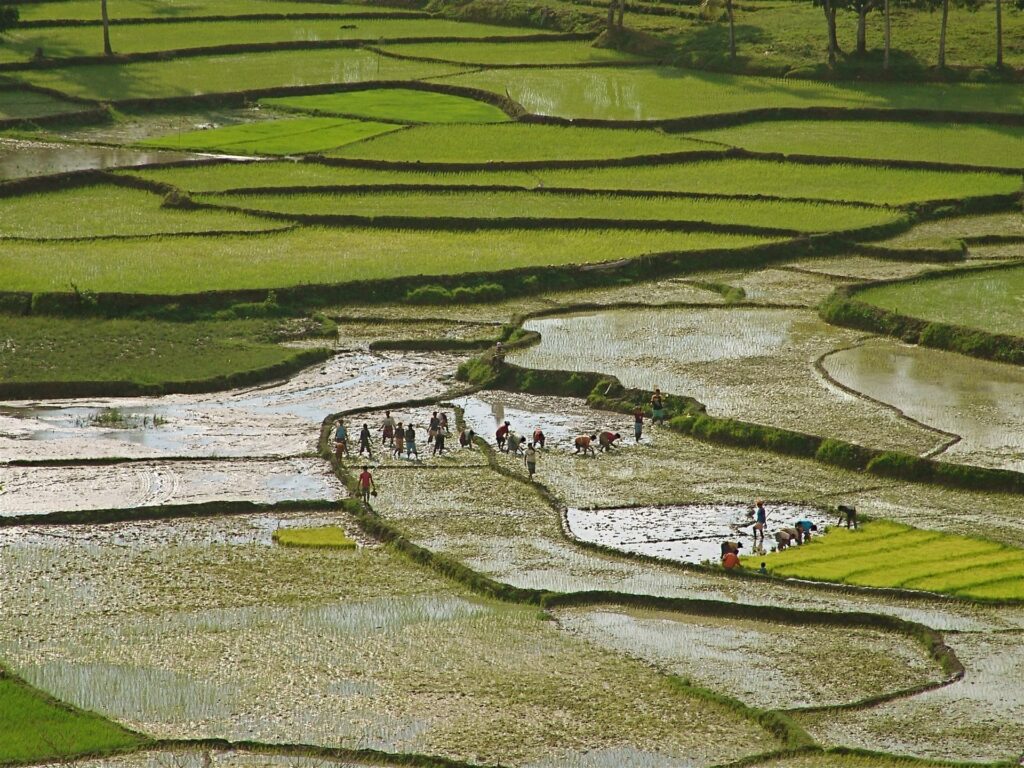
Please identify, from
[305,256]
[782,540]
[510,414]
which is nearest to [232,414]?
[510,414]

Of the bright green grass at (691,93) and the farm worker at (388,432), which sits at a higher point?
the bright green grass at (691,93)

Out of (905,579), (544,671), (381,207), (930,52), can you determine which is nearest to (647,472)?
(905,579)

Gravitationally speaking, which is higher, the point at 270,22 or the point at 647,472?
the point at 270,22

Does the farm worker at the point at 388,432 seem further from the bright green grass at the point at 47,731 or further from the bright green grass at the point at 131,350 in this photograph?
the bright green grass at the point at 47,731

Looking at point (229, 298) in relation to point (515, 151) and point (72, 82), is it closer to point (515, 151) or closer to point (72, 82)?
point (515, 151)

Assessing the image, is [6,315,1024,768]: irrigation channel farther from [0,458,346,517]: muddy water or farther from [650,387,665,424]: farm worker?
[650,387,665,424]: farm worker

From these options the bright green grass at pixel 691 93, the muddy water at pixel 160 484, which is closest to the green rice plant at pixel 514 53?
the bright green grass at pixel 691 93
